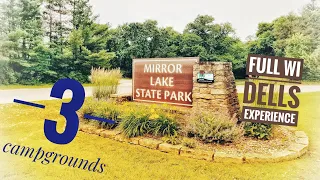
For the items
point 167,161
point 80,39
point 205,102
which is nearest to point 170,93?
point 205,102

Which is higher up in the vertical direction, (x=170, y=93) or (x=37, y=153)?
(x=170, y=93)

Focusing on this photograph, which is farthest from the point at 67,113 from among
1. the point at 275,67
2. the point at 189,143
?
the point at 275,67

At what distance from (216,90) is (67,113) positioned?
209 centimetres

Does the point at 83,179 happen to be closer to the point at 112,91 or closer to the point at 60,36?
the point at 60,36

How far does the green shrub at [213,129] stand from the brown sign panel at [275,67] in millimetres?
884

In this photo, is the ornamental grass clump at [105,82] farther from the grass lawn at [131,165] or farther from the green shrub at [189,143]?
the green shrub at [189,143]

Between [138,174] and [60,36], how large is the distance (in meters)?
2.38

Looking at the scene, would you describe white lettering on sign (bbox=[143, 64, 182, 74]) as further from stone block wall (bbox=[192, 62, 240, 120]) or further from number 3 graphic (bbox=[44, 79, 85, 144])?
number 3 graphic (bbox=[44, 79, 85, 144])

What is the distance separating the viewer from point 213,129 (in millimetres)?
3443

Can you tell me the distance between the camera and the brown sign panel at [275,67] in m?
2.76

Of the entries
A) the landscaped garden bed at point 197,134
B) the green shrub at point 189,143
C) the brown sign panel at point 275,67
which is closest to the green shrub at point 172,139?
the landscaped garden bed at point 197,134

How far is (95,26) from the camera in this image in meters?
3.97

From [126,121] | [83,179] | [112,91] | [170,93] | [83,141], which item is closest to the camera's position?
[83,179]

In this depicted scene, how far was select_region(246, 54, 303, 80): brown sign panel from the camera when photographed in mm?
2764
